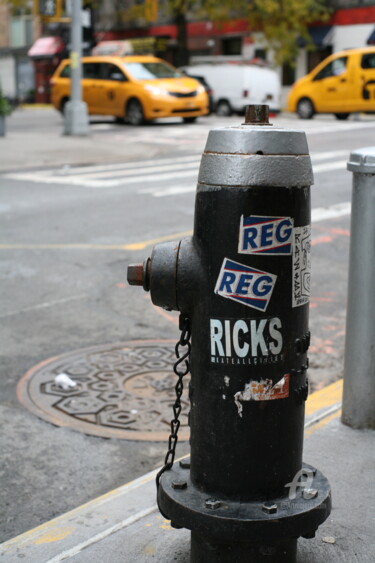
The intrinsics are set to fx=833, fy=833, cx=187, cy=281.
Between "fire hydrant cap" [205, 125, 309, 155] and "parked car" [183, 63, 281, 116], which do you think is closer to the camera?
"fire hydrant cap" [205, 125, 309, 155]

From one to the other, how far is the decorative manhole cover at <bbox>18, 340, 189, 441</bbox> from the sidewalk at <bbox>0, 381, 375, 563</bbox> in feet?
2.74

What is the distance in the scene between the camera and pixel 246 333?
92.4 inches

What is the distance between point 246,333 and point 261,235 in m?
0.28

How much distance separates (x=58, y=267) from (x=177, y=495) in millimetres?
5310

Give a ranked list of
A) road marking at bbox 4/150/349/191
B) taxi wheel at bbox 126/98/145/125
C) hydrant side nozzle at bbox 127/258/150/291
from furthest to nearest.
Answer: taxi wheel at bbox 126/98/145/125 < road marking at bbox 4/150/349/191 < hydrant side nozzle at bbox 127/258/150/291

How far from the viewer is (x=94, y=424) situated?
4398 mm

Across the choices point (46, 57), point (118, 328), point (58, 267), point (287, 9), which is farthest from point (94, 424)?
point (46, 57)

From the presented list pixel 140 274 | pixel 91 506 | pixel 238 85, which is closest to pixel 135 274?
pixel 140 274

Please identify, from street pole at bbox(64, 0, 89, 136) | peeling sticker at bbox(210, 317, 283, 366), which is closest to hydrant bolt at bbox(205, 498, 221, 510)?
peeling sticker at bbox(210, 317, 283, 366)

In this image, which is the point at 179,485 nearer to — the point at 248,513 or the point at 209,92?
the point at 248,513

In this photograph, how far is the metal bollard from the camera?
3588mm

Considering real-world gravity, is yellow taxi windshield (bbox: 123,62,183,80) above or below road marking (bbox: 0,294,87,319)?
above

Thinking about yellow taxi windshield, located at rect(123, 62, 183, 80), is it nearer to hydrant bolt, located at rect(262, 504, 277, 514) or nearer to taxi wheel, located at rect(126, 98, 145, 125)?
taxi wheel, located at rect(126, 98, 145, 125)

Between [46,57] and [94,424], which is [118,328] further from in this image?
[46,57]
